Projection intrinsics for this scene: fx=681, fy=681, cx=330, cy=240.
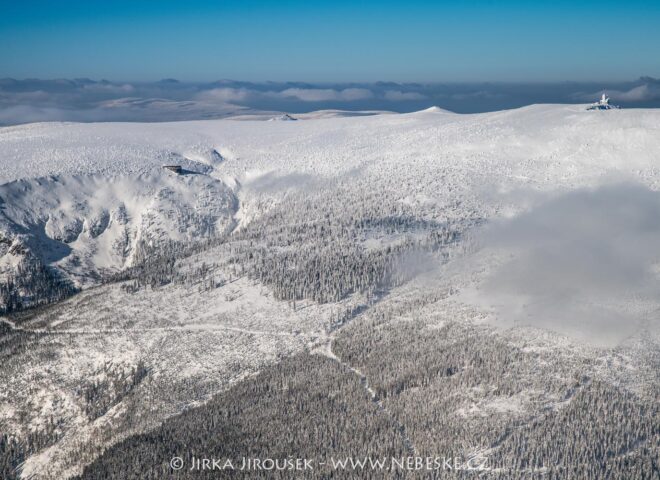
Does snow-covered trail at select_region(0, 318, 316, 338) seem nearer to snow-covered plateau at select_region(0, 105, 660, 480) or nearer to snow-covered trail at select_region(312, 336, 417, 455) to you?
snow-covered plateau at select_region(0, 105, 660, 480)

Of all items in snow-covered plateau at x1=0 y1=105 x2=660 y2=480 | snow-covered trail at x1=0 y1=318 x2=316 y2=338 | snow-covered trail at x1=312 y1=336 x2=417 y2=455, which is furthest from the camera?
snow-covered trail at x1=0 y1=318 x2=316 y2=338

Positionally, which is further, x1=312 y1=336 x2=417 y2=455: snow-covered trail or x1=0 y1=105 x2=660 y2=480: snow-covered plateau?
x1=312 y1=336 x2=417 y2=455: snow-covered trail

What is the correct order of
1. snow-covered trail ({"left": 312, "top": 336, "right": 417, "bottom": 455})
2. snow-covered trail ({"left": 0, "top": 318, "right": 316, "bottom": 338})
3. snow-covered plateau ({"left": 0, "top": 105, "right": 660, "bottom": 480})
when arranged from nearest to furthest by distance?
snow-covered plateau ({"left": 0, "top": 105, "right": 660, "bottom": 480})
snow-covered trail ({"left": 312, "top": 336, "right": 417, "bottom": 455})
snow-covered trail ({"left": 0, "top": 318, "right": 316, "bottom": 338})

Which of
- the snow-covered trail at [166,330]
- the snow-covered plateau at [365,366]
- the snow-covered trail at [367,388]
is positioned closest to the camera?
the snow-covered plateau at [365,366]

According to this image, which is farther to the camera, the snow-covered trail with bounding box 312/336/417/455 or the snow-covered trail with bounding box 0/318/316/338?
the snow-covered trail with bounding box 0/318/316/338

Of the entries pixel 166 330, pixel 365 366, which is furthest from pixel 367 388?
pixel 166 330

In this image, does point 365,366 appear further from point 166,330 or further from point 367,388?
point 166,330

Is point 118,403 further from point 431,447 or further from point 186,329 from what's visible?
point 431,447

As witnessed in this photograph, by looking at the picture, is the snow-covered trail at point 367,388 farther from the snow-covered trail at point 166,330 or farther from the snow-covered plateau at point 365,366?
the snow-covered trail at point 166,330

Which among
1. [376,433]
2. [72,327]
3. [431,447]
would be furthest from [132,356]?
[431,447]

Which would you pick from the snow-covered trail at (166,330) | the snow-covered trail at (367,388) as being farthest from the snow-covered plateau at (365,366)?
the snow-covered trail at (166,330)

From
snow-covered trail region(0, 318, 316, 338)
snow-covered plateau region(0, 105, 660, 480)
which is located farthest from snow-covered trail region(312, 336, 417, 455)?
snow-covered trail region(0, 318, 316, 338)
